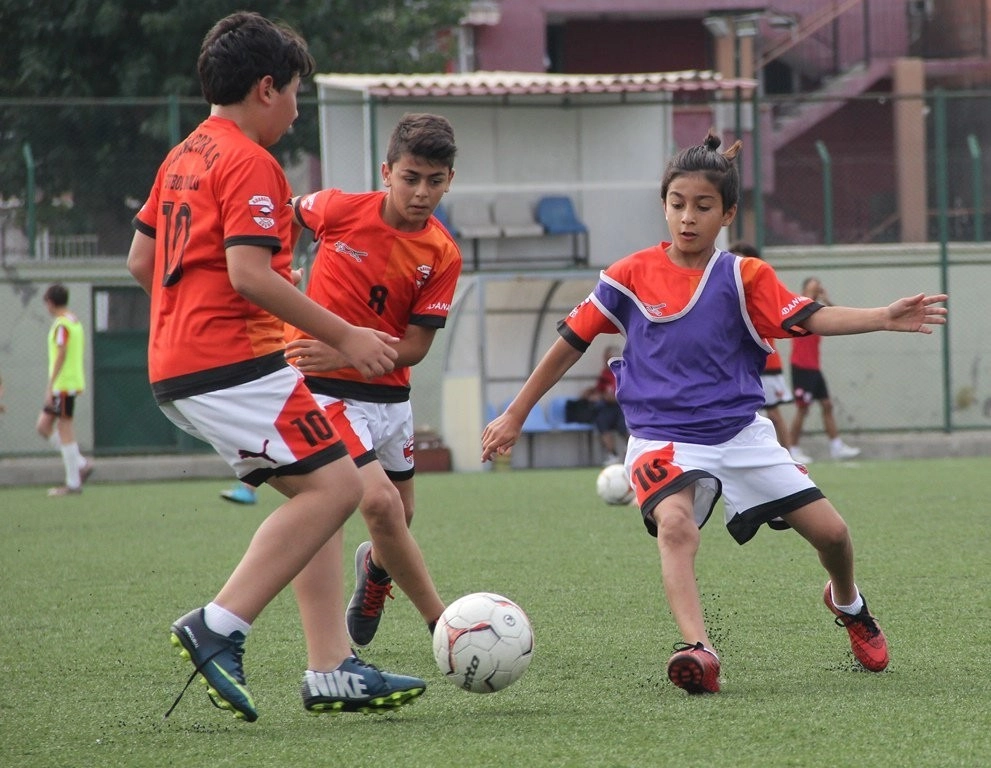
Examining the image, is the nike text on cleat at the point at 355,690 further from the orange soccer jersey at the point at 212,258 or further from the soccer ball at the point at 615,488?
the soccer ball at the point at 615,488

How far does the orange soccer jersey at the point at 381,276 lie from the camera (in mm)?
4758

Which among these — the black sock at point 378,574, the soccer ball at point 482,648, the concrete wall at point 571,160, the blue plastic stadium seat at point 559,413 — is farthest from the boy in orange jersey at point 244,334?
the concrete wall at point 571,160

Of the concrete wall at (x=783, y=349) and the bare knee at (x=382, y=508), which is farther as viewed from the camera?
the concrete wall at (x=783, y=349)

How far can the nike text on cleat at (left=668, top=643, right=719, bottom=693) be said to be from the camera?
13.0 feet

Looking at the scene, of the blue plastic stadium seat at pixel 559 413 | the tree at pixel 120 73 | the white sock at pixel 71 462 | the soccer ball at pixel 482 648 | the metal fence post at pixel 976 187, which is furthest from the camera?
the metal fence post at pixel 976 187

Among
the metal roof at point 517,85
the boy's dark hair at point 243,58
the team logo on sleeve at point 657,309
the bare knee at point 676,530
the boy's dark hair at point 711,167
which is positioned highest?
Result: the metal roof at point 517,85

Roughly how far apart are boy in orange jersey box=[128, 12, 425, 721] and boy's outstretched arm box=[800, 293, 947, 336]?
1.36m

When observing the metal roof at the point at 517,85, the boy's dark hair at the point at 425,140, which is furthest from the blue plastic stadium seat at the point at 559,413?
the boy's dark hair at the point at 425,140

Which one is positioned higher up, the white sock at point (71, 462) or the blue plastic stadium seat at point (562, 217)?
the blue plastic stadium seat at point (562, 217)

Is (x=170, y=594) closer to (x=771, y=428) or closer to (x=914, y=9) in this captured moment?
(x=771, y=428)

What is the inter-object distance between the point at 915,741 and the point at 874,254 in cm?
→ 1331

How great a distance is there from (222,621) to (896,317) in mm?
2002

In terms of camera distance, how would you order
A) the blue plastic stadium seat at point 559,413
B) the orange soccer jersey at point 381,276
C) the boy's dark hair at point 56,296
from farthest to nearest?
1. the blue plastic stadium seat at point 559,413
2. the boy's dark hair at point 56,296
3. the orange soccer jersey at point 381,276

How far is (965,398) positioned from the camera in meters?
16.0
